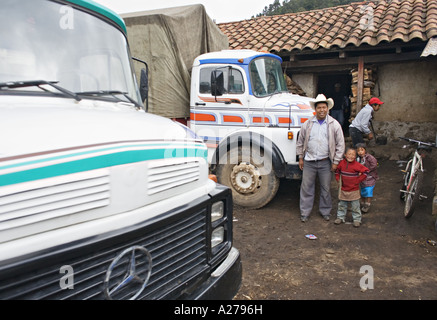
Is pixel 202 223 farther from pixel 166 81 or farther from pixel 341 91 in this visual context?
pixel 341 91

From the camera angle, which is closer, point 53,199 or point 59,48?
point 53,199

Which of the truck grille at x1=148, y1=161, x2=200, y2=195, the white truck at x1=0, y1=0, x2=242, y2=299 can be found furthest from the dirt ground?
the truck grille at x1=148, y1=161, x2=200, y2=195

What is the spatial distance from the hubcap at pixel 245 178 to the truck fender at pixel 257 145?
0.34 m

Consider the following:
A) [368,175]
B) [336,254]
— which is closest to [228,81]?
[368,175]

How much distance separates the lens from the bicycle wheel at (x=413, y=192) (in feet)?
15.3

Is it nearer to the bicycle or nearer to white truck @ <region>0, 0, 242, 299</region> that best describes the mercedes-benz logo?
white truck @ <region>0, 0, 242, 299</region>

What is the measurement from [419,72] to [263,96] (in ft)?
19.7

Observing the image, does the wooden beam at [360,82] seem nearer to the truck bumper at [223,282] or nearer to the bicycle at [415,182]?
the bicycle at [415,182]

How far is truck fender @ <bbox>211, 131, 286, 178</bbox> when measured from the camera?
5.39 meters

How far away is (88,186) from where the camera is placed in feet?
4.63

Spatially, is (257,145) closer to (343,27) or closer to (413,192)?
(413,192)

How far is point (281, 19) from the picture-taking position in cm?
1154

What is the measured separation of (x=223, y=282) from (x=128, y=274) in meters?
0.75
